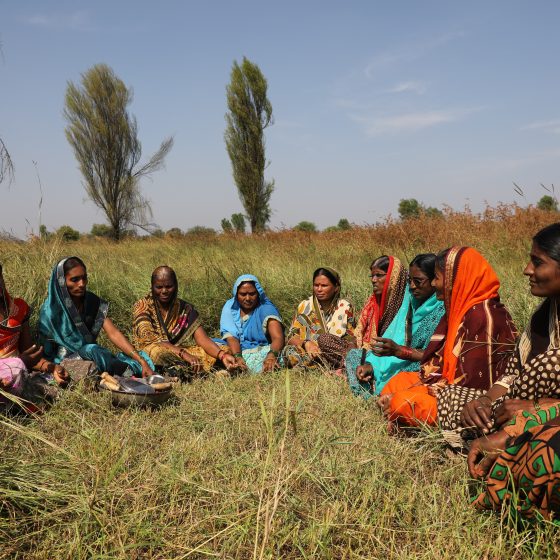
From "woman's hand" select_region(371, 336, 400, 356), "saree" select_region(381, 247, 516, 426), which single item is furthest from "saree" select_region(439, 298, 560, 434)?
"woman's hand" select_region(371, 336, 400, 356)

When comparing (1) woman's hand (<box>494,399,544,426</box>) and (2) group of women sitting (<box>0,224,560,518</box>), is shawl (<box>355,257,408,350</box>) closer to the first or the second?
(2) group of women sitting (<box>0,224,560,518</box>)

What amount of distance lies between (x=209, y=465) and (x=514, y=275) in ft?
14.7

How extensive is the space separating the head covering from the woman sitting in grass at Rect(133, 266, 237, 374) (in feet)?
7.67

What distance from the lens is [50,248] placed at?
631cm

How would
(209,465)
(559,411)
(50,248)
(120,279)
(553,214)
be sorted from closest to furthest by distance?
(559,411) → (209,465) → (50,248) → (120,279) → (553,214)

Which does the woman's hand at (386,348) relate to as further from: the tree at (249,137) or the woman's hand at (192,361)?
the tree at (249,137)

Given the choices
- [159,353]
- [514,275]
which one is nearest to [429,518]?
[159,353]

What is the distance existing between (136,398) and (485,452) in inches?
96.3

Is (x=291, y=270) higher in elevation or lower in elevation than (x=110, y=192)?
lower

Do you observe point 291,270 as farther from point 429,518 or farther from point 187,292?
point 429,518

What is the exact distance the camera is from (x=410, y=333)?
4.30 meters

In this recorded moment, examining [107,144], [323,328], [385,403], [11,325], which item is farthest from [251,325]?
[107,144]

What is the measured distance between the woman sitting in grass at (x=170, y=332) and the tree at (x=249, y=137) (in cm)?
1654

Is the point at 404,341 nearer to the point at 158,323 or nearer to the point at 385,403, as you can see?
the point at 385,403
